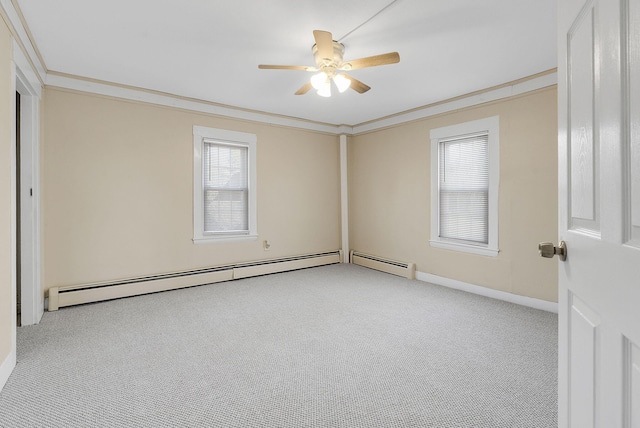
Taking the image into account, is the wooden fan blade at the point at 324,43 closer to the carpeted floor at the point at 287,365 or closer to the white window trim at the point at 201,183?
the carpeted floor at the point at 287,365

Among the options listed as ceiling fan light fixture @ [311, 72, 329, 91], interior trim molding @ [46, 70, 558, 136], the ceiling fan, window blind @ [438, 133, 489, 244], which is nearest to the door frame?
interior trim molding @ [46, 70, 558, 136]

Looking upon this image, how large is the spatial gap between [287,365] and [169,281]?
2.56 meters

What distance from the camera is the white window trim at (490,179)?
390cm

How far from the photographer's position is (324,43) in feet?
7.58

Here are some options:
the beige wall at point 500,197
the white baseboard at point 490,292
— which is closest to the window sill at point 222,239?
the beige wall at point 500,197

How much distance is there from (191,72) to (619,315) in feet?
12.5

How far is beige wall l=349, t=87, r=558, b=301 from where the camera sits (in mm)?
3473

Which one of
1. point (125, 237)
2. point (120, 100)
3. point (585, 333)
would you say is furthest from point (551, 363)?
point (120, 100)

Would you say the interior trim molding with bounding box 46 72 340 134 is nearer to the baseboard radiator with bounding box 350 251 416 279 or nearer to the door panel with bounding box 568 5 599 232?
the baseboard radiator with bounding box 350 251 416 279

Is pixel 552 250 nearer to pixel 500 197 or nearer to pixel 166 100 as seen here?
pixel 500 197

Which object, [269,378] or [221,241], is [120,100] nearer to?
[221,241]

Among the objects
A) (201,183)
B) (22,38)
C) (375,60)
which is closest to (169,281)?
(201,183)

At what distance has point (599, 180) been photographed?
2.78ft

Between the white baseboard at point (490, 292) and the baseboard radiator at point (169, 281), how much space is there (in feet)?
6.12
